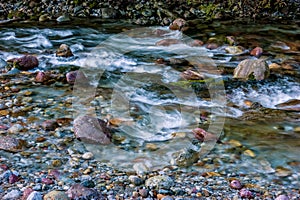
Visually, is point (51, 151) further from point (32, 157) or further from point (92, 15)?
point (92, 15)

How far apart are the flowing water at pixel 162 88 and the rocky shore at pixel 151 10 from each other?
2.67 ft

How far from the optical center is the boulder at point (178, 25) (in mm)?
8451

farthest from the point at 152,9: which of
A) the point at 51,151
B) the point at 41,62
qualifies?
the point at 51,151

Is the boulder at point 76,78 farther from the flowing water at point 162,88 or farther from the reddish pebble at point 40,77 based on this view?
the reddish pebble at point 40,77

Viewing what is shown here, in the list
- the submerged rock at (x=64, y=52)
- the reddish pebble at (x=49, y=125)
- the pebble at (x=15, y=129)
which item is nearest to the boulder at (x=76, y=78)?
the submerged rock at (x=64, y=52)

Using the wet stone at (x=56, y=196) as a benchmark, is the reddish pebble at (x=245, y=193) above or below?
below

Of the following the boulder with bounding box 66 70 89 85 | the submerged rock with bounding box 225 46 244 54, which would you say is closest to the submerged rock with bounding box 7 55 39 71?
Result: the boulder with bounding box 66 70 89 85

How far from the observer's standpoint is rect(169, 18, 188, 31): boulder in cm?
845

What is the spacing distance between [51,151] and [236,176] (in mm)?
Result: 1662

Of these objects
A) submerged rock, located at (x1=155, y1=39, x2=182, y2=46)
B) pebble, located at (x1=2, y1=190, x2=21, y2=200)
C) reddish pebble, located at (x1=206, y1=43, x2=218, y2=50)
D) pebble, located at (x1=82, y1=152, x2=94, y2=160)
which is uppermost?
pebble, located at (x1=2, y1=190, x2=21, y2=200)

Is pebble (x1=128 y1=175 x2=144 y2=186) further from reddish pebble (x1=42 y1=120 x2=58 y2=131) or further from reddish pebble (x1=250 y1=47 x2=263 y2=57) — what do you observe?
reddish pebble (x1=250 y1=47 x2=263 y2=57)

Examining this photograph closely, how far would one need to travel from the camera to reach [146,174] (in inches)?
130

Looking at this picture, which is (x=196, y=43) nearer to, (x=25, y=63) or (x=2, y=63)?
(x=25, y=63)

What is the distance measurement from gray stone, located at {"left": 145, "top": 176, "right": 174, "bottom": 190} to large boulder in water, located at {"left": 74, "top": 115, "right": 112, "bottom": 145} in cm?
79
